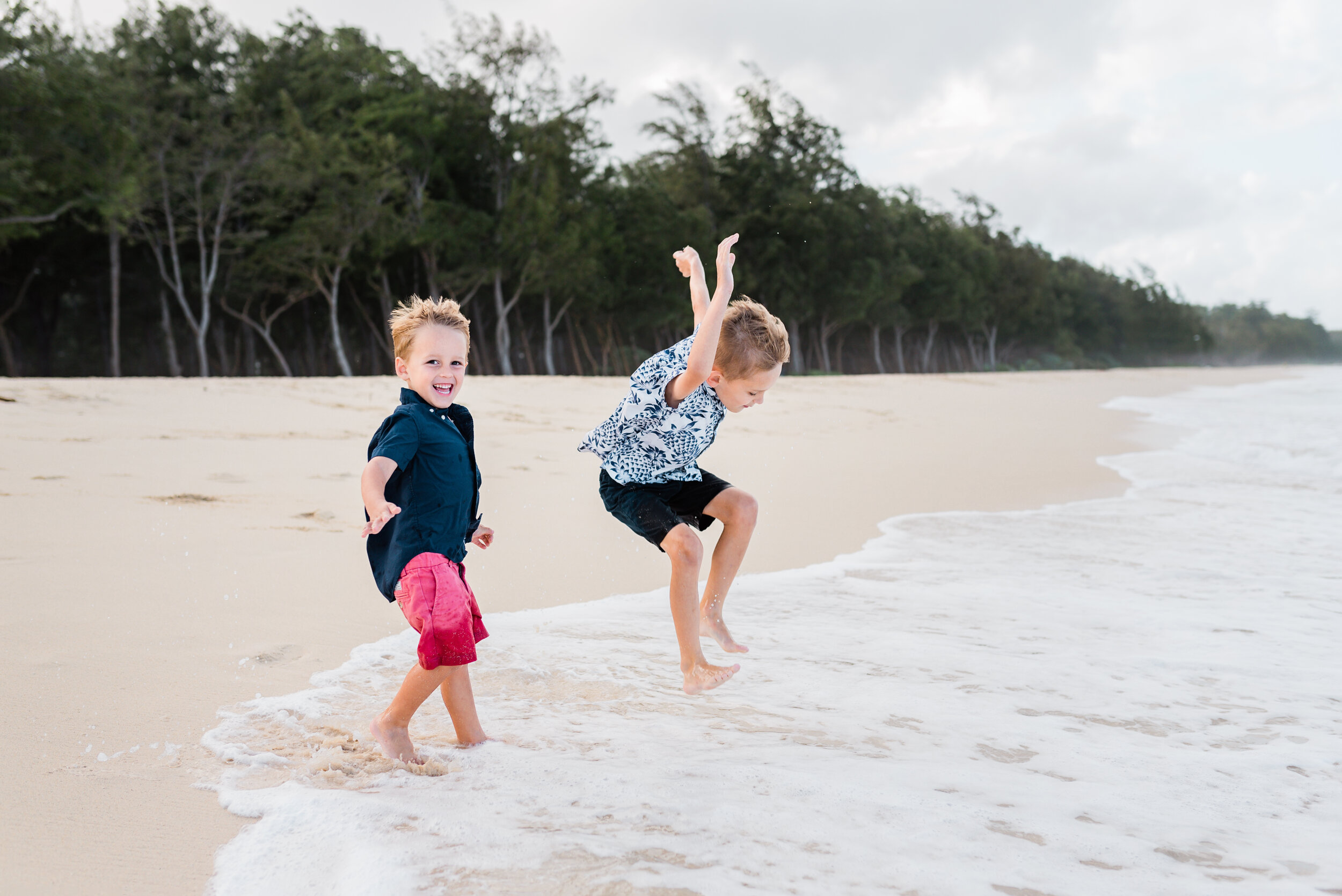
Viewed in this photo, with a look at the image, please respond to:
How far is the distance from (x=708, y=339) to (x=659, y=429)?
0.44 m

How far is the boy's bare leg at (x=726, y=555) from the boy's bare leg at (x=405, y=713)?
1229mm

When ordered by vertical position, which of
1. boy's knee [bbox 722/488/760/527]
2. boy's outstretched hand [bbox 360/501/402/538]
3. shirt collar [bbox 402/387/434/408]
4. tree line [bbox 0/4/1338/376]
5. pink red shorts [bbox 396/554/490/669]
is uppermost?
tree line [bbox 0/4/1338/376]

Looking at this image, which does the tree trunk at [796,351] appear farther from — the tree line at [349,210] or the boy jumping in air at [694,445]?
the boy jumping in air at [694,445]

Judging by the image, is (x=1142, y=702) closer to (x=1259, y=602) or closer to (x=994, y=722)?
(x=994, y=722)

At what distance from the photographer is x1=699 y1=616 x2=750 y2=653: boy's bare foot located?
3377 mm

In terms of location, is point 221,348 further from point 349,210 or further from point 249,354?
point 349,210

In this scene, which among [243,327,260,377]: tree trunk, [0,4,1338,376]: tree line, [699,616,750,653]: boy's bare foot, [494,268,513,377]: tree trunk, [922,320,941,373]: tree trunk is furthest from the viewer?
[922,320,941,373]: tree trunk

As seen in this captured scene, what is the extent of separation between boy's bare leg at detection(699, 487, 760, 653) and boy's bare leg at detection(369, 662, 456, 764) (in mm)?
1229

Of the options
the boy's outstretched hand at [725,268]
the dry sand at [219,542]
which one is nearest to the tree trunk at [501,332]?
the dry sand at [219,542]

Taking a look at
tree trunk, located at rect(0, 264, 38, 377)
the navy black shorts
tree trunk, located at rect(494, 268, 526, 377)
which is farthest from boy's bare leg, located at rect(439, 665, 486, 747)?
tree trunk, located at rect(0, 264, 38, 377)

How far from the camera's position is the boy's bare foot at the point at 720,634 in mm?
3377

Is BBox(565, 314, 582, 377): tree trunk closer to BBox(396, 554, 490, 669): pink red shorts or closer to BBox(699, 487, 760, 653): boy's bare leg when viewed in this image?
BBox(699, 487, 760, 653): boy's bare leg

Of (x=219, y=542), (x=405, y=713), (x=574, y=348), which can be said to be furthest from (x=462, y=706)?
(x=574, y=348)

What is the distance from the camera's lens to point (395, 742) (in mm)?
2389
